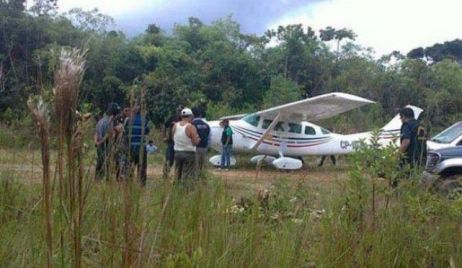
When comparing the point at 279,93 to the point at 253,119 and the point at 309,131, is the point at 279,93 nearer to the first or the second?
the point at 309,131

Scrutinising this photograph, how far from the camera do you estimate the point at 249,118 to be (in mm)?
19281

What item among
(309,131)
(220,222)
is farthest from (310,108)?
(220,222)

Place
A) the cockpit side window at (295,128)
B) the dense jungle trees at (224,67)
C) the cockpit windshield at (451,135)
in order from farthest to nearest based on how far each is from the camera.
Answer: the dense jungle trees at (224,67) → the cockpit side window at (295,128) → the cockpit windshield at (451,135)

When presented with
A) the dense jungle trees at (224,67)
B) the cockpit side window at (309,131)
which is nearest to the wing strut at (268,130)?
the cockpit side window at (309,131)

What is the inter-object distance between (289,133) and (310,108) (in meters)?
1.03

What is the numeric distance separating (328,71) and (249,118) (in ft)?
53.3

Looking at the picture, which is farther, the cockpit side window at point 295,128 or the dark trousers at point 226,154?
the cockpit side window at point 295,128

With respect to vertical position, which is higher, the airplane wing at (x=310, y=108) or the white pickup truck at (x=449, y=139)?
the airplane wing at (x=310, y=108)

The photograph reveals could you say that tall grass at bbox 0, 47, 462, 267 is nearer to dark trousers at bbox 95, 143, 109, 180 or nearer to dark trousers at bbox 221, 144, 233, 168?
dark trousers at bbox 95, 143, 109, 180

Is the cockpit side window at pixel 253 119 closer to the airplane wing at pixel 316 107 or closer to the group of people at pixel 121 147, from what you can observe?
the airplane wing at pixel 316 107

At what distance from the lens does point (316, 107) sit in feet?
62.2

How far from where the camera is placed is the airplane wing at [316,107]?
1786 cm

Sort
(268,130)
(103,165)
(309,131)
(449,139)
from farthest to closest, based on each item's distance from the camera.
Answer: (309,131), (268,130), (449,139), (103,165)

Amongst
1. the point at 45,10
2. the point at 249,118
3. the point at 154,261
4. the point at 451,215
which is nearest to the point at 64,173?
the point at 154,261
